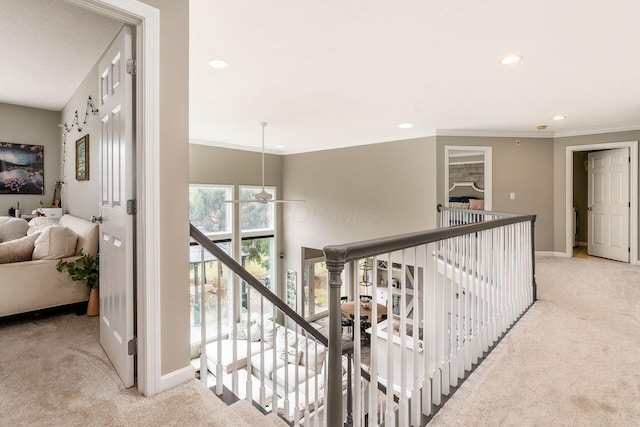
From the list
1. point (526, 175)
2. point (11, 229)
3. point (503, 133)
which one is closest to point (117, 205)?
point (11, 229)

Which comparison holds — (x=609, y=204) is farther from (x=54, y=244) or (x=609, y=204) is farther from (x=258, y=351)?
(x=54, y=244)

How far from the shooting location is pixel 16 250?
2.80 m

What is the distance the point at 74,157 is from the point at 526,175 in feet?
22.4

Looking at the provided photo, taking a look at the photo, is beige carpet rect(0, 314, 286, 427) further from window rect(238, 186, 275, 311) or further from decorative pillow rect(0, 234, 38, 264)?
window rect(238, 186, 275, 311)

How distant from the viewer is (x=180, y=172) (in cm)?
187

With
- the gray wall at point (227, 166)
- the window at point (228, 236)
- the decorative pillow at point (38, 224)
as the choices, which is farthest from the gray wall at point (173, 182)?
the gray wall at point (227, 166)

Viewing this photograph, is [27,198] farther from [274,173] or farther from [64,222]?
[274,173]

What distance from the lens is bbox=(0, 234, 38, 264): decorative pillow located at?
2.72m

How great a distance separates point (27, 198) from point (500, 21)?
19.5ft

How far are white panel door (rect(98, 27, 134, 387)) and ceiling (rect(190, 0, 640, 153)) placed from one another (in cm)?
68

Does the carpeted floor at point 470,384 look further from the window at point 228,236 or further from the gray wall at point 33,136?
the window at point 228,236

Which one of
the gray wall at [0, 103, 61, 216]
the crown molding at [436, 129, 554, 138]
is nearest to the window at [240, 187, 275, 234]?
the gray wall at [0, 103, 61, 216]

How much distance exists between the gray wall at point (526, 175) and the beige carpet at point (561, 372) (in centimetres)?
252

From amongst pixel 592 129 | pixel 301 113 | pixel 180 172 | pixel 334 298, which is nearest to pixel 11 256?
pixel 180 172
